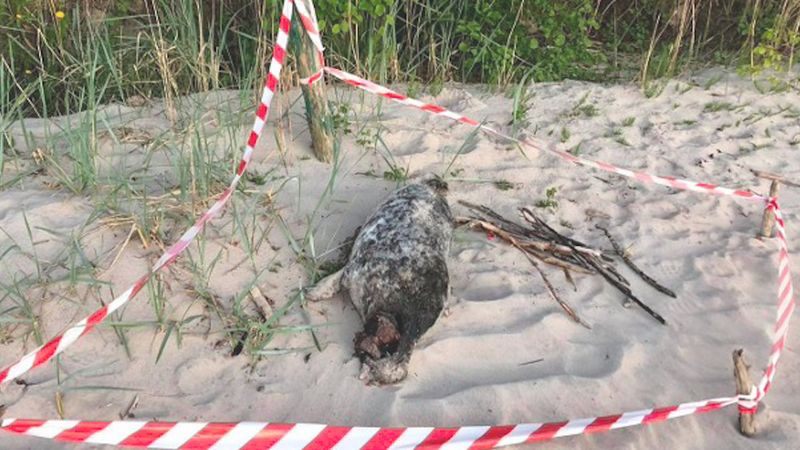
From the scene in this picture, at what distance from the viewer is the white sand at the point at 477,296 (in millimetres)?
2588

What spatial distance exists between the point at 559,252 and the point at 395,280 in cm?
99

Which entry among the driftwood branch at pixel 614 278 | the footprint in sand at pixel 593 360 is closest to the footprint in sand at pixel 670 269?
the driftwood branch at pixel 614 278

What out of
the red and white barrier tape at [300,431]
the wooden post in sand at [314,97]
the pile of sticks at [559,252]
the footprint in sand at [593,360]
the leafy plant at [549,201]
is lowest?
the footprint in sand at [593,360]

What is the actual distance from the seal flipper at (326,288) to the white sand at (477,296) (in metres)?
0.04

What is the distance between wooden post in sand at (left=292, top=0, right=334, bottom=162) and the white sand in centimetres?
13

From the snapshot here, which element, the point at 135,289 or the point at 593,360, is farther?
the point at 593,360

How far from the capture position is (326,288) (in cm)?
308

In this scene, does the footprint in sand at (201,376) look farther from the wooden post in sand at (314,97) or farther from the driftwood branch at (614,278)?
the driftwood branch at (614,278)

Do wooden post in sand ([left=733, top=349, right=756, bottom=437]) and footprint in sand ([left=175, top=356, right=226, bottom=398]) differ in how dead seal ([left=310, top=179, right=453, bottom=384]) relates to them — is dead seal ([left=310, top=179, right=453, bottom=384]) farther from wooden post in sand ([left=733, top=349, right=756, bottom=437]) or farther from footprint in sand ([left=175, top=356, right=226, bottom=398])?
wooden post in sand ([left=733, top=349, right=756, bottom=437])

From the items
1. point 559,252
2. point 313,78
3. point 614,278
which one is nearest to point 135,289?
point 313,78

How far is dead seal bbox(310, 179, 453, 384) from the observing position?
2.68 m

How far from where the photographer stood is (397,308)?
2818 mm

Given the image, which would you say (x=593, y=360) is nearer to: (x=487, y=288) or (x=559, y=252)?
(x=487, y=288)

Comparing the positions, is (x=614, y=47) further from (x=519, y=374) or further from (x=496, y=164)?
(x=519, y=374)
